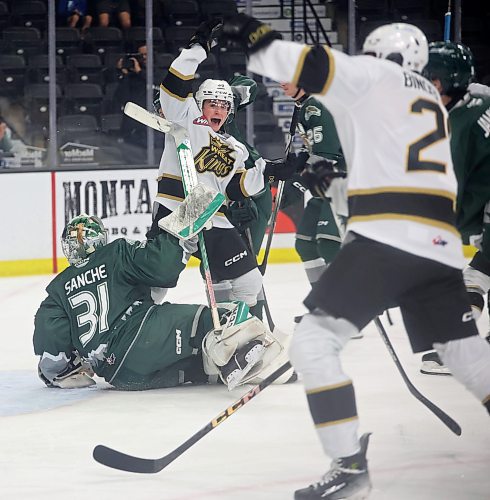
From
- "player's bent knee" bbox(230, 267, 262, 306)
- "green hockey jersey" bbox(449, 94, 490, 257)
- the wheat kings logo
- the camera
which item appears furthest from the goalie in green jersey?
the camera

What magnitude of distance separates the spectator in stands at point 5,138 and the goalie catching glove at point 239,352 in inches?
136

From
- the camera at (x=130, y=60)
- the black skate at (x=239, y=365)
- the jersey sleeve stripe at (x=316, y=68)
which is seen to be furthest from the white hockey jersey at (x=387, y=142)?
the camera at (x=130, y=60)

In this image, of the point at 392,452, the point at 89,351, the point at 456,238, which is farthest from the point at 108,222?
the point at 456,238

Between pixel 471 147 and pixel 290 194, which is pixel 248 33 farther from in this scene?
pixel 290 194

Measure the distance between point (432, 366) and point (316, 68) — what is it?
1.92 m

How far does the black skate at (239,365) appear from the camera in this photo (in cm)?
371

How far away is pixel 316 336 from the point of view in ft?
8.14

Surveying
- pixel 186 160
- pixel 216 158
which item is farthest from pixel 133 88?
pixel 186 160

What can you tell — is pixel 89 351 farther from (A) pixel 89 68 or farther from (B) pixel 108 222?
(A) pixel 89 68

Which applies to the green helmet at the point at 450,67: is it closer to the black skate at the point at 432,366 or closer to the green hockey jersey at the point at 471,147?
the green hockey jersey at the point at 471,147

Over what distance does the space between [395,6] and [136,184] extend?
2.27m

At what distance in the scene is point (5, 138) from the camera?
6.93 meters

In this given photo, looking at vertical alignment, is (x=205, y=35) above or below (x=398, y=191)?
above

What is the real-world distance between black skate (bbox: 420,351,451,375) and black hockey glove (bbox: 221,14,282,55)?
6.04 feet
